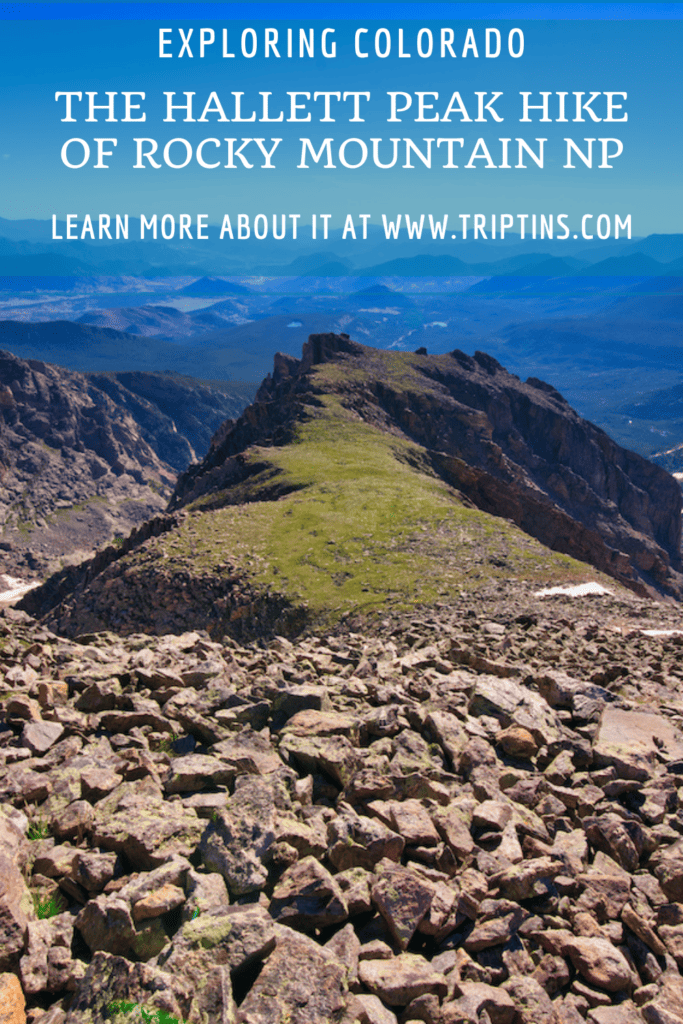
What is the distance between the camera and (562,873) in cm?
1065

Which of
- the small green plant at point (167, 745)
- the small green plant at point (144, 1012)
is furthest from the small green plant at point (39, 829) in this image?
the small green plant at point (144, 1012)

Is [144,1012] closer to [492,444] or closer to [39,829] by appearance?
[39,829]

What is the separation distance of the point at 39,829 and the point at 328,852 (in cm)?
408

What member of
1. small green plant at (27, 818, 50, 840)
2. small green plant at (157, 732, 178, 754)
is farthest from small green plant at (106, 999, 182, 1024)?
small green plant at (157, 732, 178, 754)

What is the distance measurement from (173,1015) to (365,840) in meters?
3.73

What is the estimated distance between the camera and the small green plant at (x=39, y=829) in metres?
9.67

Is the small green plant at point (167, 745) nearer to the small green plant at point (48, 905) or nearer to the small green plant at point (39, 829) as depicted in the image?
the small green plant at point (39, 829)

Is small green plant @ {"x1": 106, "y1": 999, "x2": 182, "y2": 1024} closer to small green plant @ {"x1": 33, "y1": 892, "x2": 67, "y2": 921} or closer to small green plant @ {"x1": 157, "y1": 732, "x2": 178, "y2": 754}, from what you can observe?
small green plant @ {"x1": 33, "y1": 892, "x2": 67, "y2": 921}

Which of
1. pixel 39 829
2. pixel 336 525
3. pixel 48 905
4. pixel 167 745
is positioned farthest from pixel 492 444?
pixel 48 905

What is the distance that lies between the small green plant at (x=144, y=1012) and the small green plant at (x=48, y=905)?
1696 mm

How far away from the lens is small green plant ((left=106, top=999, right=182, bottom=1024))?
6.91 metres

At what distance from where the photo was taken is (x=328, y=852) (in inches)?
391

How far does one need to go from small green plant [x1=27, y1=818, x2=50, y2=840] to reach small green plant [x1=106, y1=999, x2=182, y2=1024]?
3211mm

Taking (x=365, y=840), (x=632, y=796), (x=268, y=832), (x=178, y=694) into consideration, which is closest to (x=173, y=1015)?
(x=268, y=832)
